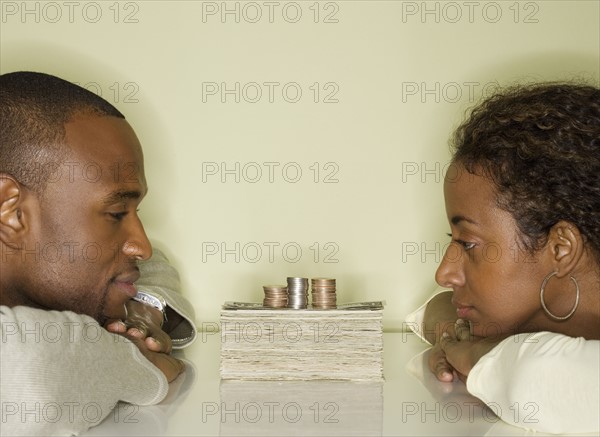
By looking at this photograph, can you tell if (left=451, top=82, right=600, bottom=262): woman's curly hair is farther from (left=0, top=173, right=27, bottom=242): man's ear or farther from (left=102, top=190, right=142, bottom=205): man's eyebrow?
(left=0, top=173, right=27, bottom=242): man's ear

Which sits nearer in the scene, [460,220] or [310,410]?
[310,410]

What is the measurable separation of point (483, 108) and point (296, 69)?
55cm

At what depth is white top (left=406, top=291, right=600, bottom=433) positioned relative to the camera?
1027 millimetres

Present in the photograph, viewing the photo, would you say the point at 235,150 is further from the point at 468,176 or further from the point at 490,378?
the point at 490,378

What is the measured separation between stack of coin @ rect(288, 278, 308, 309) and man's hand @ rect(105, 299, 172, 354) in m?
0.25

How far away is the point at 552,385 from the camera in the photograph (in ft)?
3.41

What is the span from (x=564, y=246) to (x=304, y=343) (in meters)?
0.41

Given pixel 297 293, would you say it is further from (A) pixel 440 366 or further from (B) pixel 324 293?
(A) pixel 440 366

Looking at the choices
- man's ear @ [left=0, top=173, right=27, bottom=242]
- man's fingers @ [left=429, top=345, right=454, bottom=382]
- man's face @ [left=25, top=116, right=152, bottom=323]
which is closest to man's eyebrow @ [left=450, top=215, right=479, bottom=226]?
man's fingers @ [left=429, top=345, right=454, bottom=382]

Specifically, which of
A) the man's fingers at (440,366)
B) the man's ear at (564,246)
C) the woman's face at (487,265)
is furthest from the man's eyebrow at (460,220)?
the man's fingers at (440,366)

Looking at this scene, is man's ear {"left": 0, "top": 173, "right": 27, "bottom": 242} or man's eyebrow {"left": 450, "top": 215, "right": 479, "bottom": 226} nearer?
man's ear {"left": 0, "top": 173, "right": 27, "bottom": 242}

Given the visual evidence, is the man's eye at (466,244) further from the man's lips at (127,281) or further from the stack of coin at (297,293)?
the man's lips at (127,281)

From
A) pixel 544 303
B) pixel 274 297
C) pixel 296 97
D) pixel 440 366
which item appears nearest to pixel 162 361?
pixel 274 297

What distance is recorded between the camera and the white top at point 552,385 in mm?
1027
